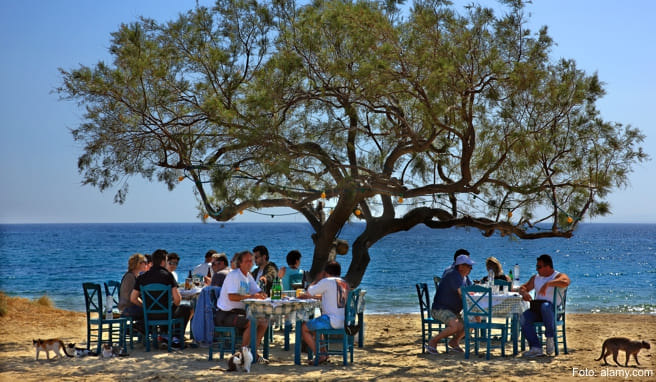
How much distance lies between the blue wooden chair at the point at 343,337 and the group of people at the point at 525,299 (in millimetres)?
997

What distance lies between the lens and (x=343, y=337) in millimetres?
7625

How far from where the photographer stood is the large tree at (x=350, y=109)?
7.83m

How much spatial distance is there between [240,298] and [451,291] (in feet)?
7.94

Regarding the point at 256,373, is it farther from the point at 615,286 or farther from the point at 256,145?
the point at 615,286

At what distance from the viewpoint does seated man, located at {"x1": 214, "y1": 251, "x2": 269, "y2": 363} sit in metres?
7.54

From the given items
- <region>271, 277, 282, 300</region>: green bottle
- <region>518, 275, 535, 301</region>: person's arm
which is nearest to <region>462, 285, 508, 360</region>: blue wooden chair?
<region>518, 275, 535, 301</region>: person's arm

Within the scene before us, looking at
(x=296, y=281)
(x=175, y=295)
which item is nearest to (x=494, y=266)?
(x=296, y=281)

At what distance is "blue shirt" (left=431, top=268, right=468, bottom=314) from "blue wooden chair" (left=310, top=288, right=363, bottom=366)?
38.5 inches

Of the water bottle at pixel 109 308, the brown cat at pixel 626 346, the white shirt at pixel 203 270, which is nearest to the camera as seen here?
the brown cat at pixel 626 346

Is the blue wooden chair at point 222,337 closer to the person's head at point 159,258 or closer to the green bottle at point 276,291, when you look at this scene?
the green bottle at point 276,291

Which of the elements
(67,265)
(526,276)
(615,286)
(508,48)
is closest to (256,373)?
(508,48)

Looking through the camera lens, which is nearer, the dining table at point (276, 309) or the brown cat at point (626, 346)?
the brown cat at point (626, 346)

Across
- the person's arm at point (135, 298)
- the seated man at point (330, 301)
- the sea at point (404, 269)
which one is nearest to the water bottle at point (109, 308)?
the person's arm at point (135, 298)

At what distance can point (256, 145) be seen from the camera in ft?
28.0
